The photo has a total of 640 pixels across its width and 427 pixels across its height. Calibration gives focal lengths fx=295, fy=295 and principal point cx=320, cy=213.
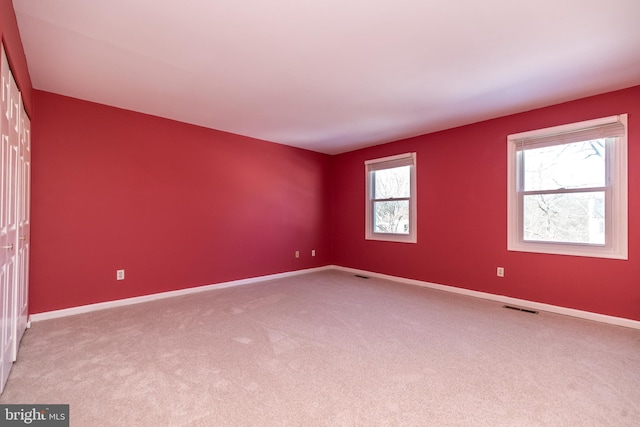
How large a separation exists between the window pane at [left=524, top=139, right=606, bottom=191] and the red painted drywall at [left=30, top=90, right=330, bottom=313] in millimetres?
3494

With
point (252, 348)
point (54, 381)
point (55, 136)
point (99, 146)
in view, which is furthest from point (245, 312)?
point (55, 136)

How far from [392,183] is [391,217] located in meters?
0.58

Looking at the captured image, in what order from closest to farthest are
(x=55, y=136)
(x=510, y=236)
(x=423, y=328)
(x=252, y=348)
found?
(x=252, y=348) → (x=423, y=328) → (x=55, y=136) → (x=510, y=236)

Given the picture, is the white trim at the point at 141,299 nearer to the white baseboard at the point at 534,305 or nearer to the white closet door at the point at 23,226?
the white closet door at the point at 23,226

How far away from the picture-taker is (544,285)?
11.1 ft

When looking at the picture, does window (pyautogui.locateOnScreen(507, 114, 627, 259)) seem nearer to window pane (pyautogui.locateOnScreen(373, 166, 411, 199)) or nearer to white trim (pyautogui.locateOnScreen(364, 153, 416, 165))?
white trim (pyautogui.locateOnScreen(364, 153, 416, 165))

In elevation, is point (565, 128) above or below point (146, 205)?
above

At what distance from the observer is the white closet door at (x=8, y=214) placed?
171 cm

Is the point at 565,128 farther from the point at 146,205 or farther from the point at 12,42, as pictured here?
the point at 146,205

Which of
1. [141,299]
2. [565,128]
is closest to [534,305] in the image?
[565,128]

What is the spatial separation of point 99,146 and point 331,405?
11.8ft

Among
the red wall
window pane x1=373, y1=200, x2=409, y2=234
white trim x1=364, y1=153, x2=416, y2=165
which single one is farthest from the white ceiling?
window pane x1=373, y1=200, x2=409, y2=234

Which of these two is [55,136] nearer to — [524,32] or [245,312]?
[245,312]

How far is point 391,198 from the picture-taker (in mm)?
5031
